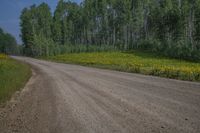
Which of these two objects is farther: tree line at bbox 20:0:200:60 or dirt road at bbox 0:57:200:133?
tree line at bbox 20:0:200:60

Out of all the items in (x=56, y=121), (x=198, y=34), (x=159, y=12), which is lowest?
(x=56, y=121)

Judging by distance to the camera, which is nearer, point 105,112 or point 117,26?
point 105,112

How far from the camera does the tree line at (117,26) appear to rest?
68.6 meters

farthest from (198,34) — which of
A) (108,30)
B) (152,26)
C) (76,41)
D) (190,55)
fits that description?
(76,41)

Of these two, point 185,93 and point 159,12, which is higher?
point 159,12

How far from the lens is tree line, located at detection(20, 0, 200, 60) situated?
68625mm

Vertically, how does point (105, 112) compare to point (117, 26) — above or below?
below

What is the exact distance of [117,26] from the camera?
304ft

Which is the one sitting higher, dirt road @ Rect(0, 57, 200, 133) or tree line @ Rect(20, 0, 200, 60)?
tree line @ Rect(20, 0, 200, 60)

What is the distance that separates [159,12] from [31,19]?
153 ft

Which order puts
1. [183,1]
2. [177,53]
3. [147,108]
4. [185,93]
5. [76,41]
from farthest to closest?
[76,41]
[183,1]
[177,53]
[185,93]
[147,108]

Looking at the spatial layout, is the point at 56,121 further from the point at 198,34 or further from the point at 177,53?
the point at 198,34

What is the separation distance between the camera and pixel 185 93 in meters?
14.0

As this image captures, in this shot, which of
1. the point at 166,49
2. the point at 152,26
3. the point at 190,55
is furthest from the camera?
the point at 152,26
